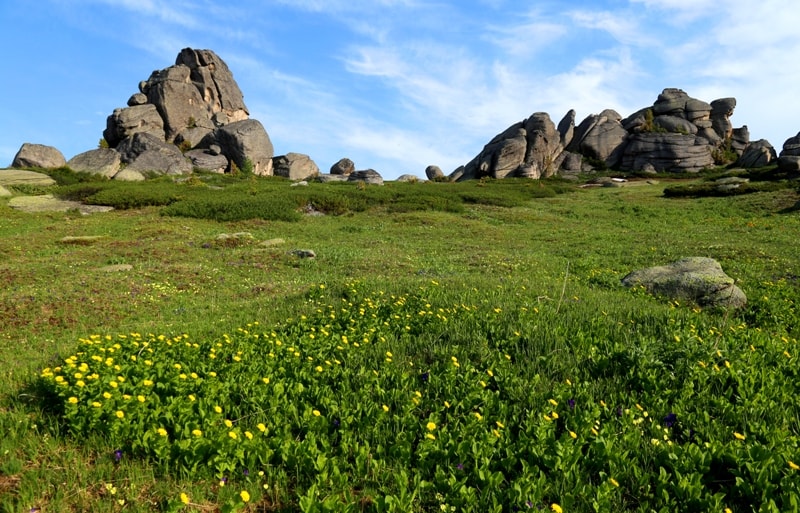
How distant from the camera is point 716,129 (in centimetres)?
9362

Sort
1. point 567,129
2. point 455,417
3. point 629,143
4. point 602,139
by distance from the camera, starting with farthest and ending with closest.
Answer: point 567,129 → point 602,139 → point 629,143 → point 455,417

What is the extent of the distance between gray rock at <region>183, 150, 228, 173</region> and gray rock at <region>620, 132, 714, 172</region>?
70.6 metres

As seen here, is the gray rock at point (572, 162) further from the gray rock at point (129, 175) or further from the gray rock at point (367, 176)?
the gray rock at point (129, 175)

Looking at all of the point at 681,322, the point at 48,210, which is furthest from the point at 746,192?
the point at 48,210

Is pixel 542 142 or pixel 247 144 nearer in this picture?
pixel 247 144

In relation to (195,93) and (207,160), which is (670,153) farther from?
(195,93)

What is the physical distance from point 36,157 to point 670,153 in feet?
318

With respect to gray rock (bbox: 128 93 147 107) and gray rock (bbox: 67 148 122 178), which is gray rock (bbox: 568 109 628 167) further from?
gray rock (bbox: 128 93 147 107)

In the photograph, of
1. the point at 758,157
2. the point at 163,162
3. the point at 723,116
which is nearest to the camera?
the point at 163,162

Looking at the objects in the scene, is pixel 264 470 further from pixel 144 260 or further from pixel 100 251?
pixel 100 251

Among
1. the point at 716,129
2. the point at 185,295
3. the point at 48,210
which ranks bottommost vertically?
the point at 185,295

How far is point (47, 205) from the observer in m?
35.6

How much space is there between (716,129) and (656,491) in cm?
11254

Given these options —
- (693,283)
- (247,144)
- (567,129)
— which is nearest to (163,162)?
(247,144)
